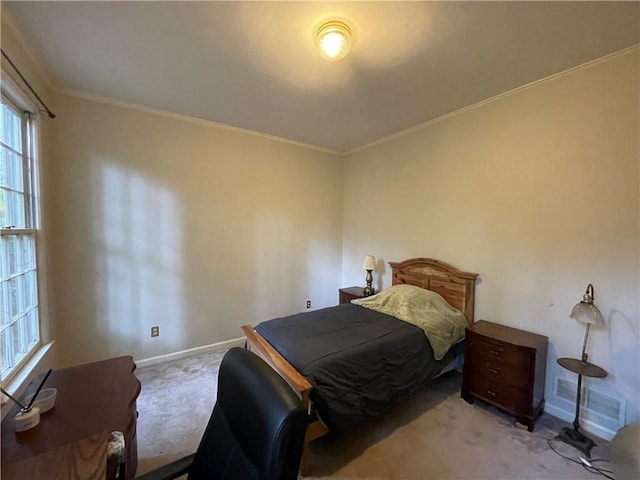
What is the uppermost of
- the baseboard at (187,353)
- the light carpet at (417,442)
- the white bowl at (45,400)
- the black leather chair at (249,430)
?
the black leather chair at (249,430)

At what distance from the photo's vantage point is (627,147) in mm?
1955

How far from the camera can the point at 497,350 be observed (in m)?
2.26

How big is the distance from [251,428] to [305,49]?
2197 millimetres

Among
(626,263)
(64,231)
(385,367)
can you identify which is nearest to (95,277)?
(64,231)

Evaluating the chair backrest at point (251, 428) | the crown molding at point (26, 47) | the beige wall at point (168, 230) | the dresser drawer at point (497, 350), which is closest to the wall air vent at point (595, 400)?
the dresser drawer at point (497, 350)

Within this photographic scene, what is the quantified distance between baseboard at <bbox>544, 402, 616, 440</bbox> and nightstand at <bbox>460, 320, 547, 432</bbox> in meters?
0.08

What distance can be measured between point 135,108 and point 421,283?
3.64m

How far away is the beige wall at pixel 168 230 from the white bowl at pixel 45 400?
5.73ft

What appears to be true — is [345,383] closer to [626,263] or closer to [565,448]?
[565,448]

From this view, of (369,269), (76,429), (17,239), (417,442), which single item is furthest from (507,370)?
(17,239)

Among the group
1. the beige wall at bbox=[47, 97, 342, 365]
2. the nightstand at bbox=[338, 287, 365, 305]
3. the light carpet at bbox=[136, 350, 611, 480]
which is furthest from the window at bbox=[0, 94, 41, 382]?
the nightstand at bbox=[338, 287, 365, 305]

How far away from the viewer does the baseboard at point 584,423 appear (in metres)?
2.02

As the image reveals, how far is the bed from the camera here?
177cm

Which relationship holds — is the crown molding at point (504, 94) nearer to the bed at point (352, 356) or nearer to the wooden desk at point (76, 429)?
the bed at point (352, 356)
